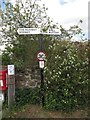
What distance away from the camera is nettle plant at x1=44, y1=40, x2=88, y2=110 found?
9.29 m

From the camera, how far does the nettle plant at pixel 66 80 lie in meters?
9.29

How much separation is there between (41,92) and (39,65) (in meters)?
0.84

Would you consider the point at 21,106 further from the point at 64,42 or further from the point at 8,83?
the point at 64,42

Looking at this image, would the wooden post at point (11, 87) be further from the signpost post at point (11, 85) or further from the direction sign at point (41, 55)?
the direction sign at point (41, 55)

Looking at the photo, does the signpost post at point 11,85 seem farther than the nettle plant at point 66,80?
Yes

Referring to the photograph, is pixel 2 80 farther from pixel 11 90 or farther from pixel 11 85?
pixel 11 90

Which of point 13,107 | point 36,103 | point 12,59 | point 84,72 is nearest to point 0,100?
point 13,107

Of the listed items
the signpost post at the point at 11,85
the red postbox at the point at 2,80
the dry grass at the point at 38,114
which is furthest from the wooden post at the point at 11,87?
the dry grass at the point at 38,114

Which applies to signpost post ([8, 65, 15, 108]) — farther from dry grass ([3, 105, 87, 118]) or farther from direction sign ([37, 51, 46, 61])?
direction sign ([37, 51, 46, 61])

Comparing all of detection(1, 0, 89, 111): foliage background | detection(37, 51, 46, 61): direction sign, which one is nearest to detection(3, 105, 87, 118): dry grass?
detection(1, 0, 89, 111): foliage background

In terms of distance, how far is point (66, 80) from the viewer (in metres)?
9.38

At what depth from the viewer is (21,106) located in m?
9.34

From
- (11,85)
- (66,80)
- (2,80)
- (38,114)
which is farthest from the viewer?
(11,85)

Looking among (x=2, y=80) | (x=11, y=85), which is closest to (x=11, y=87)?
(x=11, y=85)
